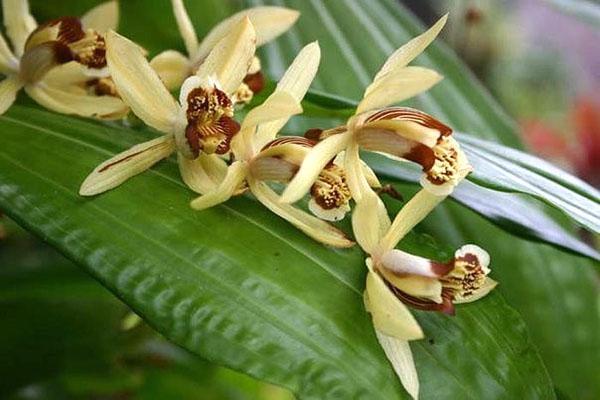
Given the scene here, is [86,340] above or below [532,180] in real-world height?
below

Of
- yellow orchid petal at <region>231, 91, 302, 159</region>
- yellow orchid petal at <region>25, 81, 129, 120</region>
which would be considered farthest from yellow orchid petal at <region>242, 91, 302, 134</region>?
yellow orchid petal at <region>25, 81, 129, 120</region>

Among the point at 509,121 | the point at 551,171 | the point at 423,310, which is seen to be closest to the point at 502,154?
the point at 551,171

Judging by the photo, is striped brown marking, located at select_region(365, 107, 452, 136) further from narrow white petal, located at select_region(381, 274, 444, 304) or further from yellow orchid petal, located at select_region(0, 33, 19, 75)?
yellow orchid petal, located at select_region(0, 33, 19, 75)

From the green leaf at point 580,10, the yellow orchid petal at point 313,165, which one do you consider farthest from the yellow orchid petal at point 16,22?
the green leaf at point 580,10

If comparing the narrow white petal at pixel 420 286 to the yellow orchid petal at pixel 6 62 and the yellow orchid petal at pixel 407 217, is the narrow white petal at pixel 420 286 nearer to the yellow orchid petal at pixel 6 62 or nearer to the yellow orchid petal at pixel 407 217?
the yellow orchid petal at pixel 407 217

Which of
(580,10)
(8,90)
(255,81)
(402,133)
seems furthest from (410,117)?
(580,10)

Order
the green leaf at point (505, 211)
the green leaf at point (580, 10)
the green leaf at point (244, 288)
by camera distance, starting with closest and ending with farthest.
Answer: the green leaf at point (244, 288), the green leaf at point (505, 211), the green leaf at point (580, 10)

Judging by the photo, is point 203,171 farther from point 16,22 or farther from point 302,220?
point 16,22

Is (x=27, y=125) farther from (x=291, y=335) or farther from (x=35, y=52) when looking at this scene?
(x=291, y=335)
